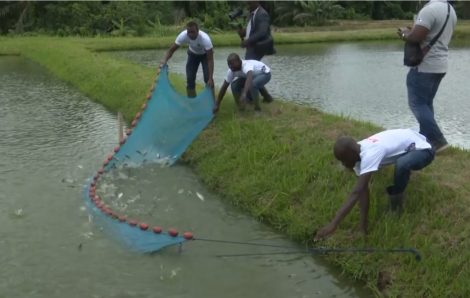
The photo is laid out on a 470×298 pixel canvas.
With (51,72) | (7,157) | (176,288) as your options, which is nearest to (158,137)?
(7,157)

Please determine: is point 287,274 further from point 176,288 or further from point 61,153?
point 61,153

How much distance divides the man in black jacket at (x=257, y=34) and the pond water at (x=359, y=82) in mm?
2299

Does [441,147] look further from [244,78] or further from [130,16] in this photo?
[130,16]

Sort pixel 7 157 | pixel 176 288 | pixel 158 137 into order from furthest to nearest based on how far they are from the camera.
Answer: pixel 7 157 → pixel 158 137 → pixel 176 288

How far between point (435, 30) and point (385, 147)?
1.62m

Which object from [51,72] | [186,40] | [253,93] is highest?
[186,40]

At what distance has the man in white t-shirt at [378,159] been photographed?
454 cm

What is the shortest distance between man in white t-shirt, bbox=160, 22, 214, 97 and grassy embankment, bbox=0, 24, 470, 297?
686 millimetres

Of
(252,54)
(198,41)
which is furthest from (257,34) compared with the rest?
(198,41)

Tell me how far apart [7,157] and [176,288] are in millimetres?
4638

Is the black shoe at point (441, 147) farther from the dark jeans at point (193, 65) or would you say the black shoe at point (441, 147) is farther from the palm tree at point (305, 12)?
the palm tree at point (305, 12)

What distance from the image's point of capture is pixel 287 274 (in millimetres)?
4797

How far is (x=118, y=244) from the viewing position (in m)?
5.28

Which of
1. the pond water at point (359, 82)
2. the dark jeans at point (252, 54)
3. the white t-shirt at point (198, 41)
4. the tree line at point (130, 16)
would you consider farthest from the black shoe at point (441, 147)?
the tree line at point (130, 16)
